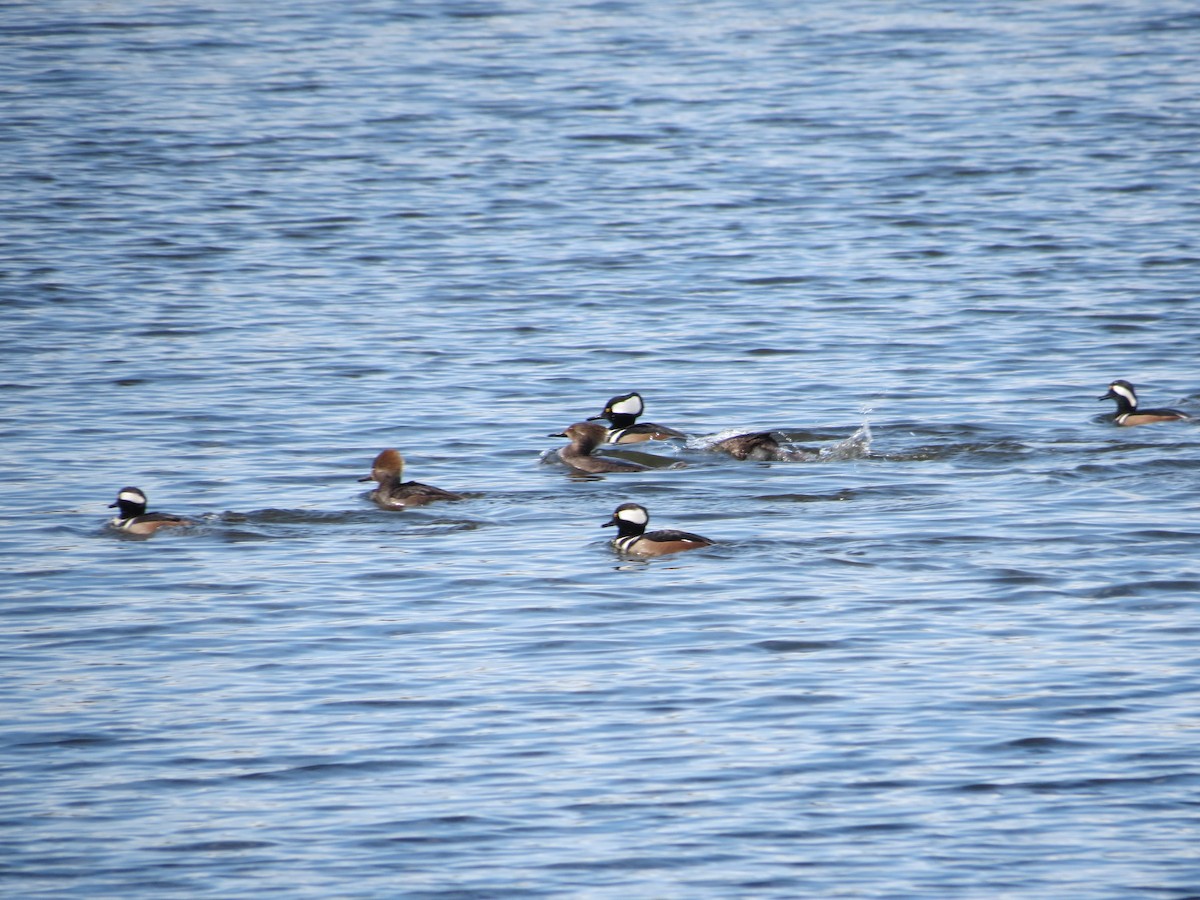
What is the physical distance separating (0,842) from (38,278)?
686 inches

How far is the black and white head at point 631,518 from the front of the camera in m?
12.9

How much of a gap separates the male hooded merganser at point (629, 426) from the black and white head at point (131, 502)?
179 inches

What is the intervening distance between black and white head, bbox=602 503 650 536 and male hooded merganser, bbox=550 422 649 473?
2.64 m

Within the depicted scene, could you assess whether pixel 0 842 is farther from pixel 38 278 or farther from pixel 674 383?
pixel 38 278

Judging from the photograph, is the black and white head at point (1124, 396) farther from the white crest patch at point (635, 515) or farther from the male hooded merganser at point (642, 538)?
the white crest patch at point (635, 515)

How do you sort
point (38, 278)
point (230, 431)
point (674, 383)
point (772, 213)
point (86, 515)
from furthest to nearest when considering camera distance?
point (772, 213) → point (38, 278) → point (674, 383) → point (230, 431) → point (86, 515)

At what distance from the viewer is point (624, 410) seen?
17391mm

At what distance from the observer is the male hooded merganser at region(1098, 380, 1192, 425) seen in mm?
16625

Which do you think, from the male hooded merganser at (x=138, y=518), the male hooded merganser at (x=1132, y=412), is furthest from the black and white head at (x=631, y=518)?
the male hooded merganser at (x=1132, y=412)

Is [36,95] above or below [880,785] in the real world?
above

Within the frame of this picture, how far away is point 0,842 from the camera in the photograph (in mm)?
8523

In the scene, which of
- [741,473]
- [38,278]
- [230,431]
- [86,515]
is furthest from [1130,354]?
[38,278]

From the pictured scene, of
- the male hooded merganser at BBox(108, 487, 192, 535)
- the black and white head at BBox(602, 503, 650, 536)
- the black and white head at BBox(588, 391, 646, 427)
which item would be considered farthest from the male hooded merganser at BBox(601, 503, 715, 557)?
the black and white head at BBox(588, 391, 646, 427)

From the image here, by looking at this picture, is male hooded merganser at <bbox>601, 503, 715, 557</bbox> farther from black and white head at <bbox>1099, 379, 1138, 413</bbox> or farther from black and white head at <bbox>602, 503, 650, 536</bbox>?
black and white head at <bbox>1099, 379, 1138, 413</bbox>
